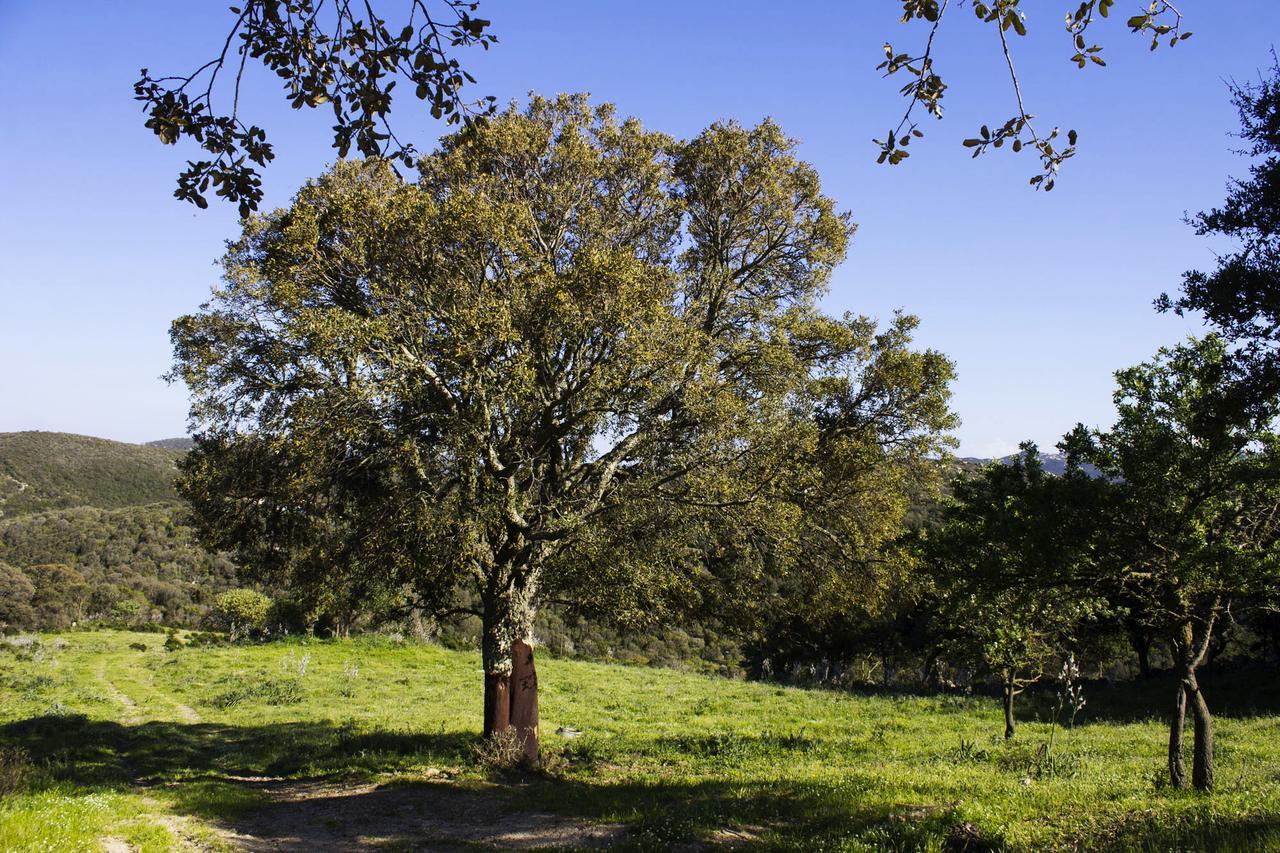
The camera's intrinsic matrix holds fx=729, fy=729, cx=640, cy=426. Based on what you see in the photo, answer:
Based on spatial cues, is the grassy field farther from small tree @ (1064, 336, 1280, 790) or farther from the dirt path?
small tree @ (1064, 336, 1280, 790)

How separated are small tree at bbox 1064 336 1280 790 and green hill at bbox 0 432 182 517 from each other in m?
96.0

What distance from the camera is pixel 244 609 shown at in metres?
50.2

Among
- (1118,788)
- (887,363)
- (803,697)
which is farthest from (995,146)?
(803,697)

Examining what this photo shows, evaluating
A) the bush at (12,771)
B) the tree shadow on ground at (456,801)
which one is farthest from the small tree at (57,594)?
the bush at (12,771)

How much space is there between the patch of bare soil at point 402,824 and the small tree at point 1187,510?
31.3 feet

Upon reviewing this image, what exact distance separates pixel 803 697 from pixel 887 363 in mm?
18474

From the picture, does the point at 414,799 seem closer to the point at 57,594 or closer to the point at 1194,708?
the point at 1194,708

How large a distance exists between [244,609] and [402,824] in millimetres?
45840

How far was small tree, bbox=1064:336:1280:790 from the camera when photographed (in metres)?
11.2

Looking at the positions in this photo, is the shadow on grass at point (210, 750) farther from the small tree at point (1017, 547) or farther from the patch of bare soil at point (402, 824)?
the small tree at point (1017, 547)

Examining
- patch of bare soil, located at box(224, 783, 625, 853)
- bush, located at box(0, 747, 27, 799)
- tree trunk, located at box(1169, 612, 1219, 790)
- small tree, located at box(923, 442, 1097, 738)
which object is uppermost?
small tree, located at box(923, 442, 1097, 738)

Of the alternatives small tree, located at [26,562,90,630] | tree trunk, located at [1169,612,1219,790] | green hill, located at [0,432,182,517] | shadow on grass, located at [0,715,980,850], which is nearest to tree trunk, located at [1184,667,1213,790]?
tree trunk, located at [1169,612,1219,790]

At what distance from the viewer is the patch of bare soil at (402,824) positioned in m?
10.2

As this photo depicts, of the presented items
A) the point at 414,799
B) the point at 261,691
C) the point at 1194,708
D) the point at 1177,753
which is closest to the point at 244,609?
the point at 261,691
